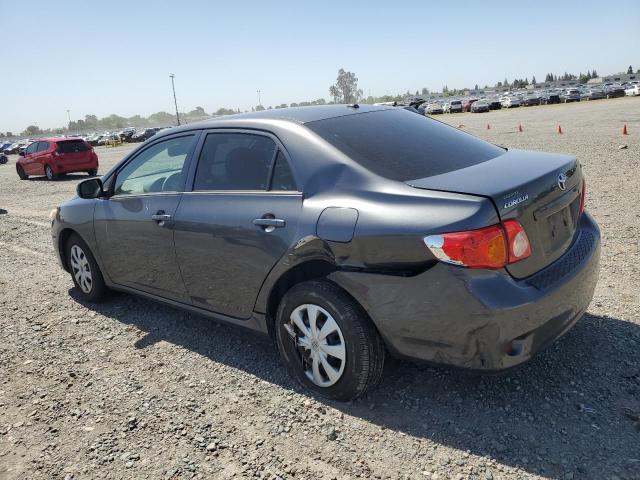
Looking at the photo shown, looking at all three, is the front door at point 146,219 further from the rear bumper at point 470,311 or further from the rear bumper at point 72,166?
the rear bumper at point 72,166

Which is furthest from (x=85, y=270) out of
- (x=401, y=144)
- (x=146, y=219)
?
(x=401, y=144)

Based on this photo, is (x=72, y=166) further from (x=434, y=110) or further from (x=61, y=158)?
(x=434, y=110)

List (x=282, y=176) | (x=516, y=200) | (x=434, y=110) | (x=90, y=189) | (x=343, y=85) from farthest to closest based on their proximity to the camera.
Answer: (x=343, y=85), (x=434, y=110), (x=90, y=189), (x=282, y=176), (x=516, y=200)

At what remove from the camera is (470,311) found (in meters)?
2.46

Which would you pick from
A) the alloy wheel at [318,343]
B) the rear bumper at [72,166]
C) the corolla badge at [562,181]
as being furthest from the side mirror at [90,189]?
the rear bumper at [72,166]

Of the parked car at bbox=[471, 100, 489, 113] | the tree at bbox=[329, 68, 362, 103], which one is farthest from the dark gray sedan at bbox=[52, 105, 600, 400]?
the tree at bbox=[329, 68, 362, 103]

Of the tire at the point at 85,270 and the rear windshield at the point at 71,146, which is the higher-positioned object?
the rear windshield at the point at 71,146

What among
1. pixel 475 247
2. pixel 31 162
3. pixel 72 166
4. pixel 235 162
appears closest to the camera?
pixel 475 247

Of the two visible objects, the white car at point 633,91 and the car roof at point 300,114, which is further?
the white car at point 633,91

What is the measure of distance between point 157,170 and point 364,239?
7.70 feet

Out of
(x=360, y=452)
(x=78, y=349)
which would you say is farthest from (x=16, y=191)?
(x=360, y=452)

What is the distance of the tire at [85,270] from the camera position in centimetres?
490

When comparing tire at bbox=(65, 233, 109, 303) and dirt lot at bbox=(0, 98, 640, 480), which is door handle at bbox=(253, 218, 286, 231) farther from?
tire at bbox=(65, 233, 109, 303)

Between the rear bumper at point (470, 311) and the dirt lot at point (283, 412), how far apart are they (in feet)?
1.46
